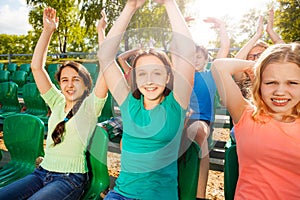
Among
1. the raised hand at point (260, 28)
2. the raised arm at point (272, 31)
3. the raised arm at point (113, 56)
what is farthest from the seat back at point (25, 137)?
the raised arm at point (272, 31)

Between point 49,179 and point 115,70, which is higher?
point 115,70

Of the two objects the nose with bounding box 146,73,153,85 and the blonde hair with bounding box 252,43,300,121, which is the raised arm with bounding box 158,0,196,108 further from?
the blonde hair with bounding box 252,43,300,121

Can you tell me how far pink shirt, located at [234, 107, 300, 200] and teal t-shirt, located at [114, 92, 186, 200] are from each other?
0.35 metres

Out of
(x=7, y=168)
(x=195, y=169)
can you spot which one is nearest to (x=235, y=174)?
(x=195, y=169)

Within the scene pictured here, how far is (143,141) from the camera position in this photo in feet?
5.42

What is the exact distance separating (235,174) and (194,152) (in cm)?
26

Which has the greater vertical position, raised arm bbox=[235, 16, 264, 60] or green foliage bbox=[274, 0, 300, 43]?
green foliage bbox=[274, 0, 300, 43]

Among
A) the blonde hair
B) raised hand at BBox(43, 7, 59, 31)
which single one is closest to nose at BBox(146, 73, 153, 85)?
the blonde hair

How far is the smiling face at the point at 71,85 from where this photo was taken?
2.21m

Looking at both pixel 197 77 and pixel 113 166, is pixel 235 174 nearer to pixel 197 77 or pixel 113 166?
pixel 197 77

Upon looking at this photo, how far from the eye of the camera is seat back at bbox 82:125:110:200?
1.93 metres

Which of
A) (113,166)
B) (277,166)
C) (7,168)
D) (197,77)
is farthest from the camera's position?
(113,166)

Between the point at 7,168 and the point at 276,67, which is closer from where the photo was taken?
the point at 276,67

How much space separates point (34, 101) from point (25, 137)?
2360mm
